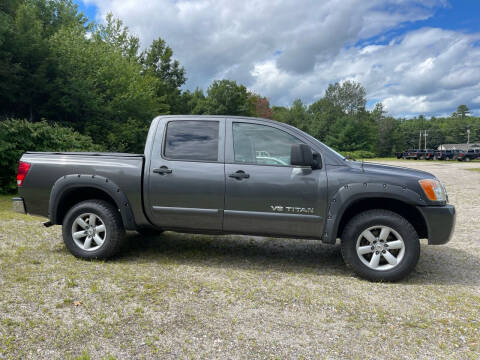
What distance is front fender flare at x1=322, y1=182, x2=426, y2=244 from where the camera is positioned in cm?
398

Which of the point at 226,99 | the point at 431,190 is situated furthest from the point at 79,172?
the point at 226,99

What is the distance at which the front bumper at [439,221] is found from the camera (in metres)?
3.97

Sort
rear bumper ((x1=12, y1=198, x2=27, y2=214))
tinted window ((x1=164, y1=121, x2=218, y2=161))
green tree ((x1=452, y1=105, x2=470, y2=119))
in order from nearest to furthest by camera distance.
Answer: tinted window ((x1=164, y1=121, x2=218, y2=161))
rear bumper ((x1=12, y1=198, x2=27, y2=214))
green tree ((x1=452, y1=105, x2=470, y2=119))

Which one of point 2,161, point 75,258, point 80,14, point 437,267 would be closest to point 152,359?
point 75,258

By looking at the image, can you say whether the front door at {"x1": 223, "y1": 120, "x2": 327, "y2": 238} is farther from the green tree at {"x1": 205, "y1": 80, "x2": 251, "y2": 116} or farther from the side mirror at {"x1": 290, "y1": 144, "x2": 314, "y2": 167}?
the green tree at {"x1": 205, "y1": 80, "x2": 251, "y2": 116}

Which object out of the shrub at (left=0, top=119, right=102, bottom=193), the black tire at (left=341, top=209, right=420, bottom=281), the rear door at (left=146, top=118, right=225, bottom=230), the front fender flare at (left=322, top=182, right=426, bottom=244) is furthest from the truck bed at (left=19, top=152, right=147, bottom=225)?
the shrub at (left=0, top=119, right=102, bottom=193)

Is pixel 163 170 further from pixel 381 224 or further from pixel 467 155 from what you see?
pixel 467 155

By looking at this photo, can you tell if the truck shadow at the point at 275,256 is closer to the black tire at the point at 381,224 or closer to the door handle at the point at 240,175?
the black tire at the point at 381,224

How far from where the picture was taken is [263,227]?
13.9ft

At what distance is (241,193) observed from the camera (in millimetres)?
4246

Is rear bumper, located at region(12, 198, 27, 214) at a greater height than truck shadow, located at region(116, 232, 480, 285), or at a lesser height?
greater

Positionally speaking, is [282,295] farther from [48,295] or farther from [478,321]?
[48,295]

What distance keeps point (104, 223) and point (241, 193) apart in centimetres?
181

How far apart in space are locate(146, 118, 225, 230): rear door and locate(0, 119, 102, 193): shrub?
8624 mm
